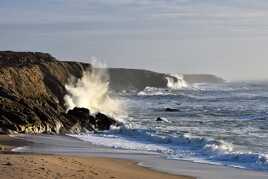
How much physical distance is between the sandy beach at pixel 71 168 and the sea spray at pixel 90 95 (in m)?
30.7

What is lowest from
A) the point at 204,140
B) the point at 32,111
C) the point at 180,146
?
the point at 180,146

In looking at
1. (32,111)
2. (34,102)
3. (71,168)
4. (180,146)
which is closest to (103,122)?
(34,102)

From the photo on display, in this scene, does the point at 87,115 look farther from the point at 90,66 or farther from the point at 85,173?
the point at 90,66

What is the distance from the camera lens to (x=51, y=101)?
41781mm

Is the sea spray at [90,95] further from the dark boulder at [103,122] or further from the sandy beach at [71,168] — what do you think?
the sandy beach at [71,168]

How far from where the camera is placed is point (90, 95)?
205ft

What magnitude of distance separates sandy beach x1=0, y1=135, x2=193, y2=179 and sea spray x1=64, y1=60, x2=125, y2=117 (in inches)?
1209

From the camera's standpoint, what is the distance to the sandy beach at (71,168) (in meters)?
17.0

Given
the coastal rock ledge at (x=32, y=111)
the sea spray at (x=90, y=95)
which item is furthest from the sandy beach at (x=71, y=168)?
the sea spray at (x=90, y=95)

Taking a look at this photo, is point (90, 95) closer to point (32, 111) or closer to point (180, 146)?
point (32, 111)

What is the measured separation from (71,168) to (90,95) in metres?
43.7

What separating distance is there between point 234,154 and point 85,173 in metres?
8.36

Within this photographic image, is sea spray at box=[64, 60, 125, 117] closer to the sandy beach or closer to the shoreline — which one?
the shoreline

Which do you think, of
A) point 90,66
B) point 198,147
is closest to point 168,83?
point 90,66
